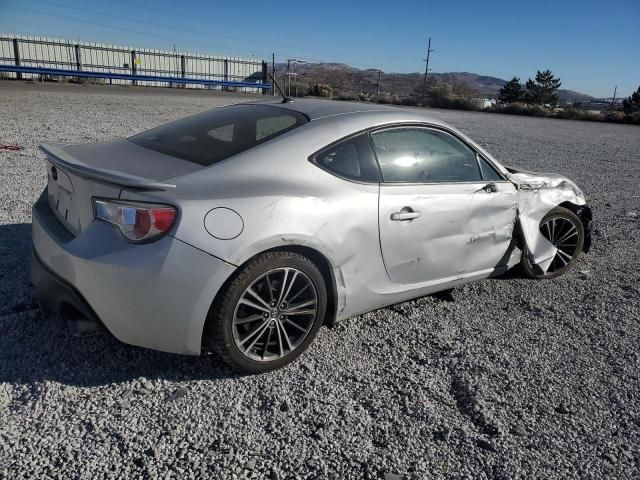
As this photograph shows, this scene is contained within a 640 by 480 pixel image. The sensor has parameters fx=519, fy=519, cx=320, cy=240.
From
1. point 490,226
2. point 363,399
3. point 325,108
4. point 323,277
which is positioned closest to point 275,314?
point 323,277

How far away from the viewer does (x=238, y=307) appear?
2693 mm

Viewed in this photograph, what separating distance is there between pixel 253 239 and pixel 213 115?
4.87ft

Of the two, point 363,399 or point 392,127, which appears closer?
point 363,399

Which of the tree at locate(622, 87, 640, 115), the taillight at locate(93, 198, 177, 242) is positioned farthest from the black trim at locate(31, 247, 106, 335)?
the tree at locate(622, 87, 640, 115)

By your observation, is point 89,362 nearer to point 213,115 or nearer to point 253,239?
point 253,239

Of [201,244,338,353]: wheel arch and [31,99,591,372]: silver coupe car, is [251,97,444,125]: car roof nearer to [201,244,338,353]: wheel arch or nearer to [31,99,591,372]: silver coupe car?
[31,99,591,372]: silver coupe car

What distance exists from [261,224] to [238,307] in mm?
450

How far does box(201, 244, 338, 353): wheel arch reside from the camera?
2.62m

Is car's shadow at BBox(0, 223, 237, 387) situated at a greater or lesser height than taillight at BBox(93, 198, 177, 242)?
lesser

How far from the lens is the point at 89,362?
9.44 ft

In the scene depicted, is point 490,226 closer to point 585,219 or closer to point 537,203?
point 537,203

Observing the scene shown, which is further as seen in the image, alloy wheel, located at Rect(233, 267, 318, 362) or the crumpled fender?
the crumpled fender

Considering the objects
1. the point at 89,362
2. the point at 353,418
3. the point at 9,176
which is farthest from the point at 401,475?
the point at 9,176

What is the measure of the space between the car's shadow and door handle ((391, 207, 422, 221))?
1.33m
